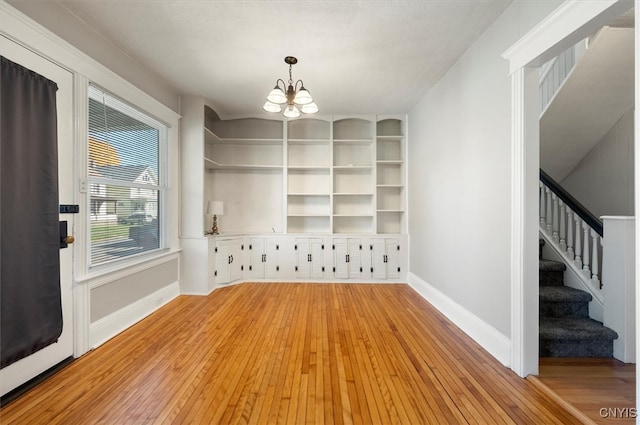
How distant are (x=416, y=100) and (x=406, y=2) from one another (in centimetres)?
207

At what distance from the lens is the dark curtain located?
169 centimetres

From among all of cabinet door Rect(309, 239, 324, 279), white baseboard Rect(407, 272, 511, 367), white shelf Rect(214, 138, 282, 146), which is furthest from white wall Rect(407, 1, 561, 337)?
white shelf Rect(214, 138, 282, 146)

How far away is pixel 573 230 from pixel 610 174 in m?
1.62

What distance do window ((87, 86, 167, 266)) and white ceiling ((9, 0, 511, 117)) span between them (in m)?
0.69

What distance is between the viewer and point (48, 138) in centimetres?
194

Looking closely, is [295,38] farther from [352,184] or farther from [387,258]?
[387,258]

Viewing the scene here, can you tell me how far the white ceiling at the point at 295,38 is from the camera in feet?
6.92

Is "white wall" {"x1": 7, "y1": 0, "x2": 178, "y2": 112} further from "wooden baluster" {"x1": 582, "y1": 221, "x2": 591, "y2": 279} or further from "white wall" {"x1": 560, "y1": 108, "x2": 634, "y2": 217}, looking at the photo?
"white wall" {"x1": 560, "y1": 108, "x2": 634, "y2": 217}

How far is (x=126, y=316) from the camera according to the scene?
271 cm

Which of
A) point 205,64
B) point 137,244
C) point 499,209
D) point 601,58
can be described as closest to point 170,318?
point 137,244

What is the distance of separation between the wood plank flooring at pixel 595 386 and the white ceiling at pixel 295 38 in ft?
9.29

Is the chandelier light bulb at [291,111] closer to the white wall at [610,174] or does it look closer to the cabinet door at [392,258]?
the cabinet door at [392,258]

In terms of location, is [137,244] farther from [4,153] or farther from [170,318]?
[4,153]

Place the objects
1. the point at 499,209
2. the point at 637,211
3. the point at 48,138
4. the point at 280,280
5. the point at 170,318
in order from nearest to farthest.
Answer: the point at 637,211, the point at 48,138, the point at 499,209, the point at 170,318, the point at 280,280
